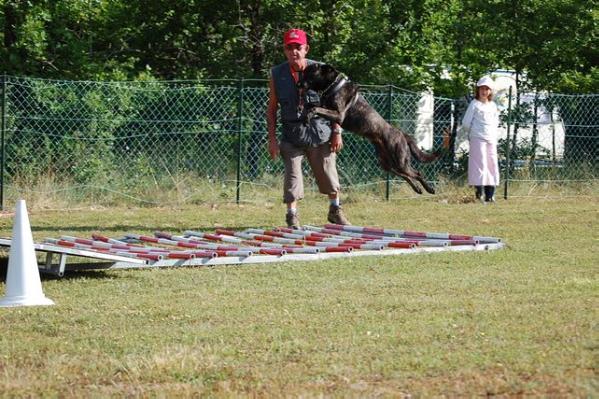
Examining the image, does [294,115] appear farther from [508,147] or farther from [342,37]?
[342,37]

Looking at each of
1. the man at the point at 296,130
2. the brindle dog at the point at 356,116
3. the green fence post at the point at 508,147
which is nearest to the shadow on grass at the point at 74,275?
the man at the point at 296,130

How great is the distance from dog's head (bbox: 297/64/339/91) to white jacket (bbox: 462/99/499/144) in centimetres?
580

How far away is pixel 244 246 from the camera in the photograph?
33.8 feet

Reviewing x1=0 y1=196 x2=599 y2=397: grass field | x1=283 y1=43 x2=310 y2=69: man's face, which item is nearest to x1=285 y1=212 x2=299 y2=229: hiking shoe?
x1=283 y1=43 x2=310 y2=69: man's face

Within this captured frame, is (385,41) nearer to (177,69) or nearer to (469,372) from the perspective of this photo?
(177,69)

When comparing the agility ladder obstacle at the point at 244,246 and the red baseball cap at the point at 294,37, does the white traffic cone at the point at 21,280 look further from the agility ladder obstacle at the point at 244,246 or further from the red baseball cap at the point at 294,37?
the red baseball cap at the point at 294,37

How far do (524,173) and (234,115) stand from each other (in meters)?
5.35

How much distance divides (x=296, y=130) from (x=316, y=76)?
0.60 meters

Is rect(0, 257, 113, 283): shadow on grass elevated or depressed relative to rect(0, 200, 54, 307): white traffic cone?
depressed

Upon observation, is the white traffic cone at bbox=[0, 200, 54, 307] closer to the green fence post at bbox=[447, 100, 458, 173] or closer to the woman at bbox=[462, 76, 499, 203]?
the woman at bbox=[462, 76, 499, 203]

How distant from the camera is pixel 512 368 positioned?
5281 millimetres

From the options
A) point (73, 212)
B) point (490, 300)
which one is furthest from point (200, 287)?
point (73, 212)

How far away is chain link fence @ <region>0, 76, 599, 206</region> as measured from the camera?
16.0m

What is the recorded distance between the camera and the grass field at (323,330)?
5129 millimetres
